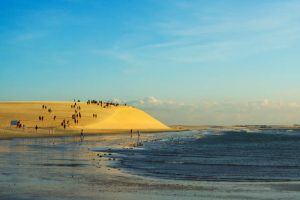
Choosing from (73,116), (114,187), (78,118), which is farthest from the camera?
(78,118)

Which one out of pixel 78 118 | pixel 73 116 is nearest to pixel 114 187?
pixel 73 116

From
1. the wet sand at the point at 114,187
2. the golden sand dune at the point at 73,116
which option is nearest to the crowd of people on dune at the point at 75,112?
the golden sand dune at the point at 73,116

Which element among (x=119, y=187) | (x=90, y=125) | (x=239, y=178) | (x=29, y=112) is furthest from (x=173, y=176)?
(x=29, y=112)

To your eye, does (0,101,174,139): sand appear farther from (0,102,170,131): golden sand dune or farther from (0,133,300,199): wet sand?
(0,133,300,199): wet sand

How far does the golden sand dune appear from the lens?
428ft

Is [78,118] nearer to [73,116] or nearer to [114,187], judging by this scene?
[73,116]

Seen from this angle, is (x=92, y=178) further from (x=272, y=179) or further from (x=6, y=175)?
(x=272, y=179)

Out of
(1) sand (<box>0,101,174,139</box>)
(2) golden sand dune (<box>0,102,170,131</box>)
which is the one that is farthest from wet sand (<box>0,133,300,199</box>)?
(2) golden sand dune (<box>0,102,170,131</box>)

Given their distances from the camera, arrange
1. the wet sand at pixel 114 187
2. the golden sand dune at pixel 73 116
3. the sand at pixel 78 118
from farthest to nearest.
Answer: the golden sand dune at pixel 73 116 < the sand at pixel 78 118 < the wet sand at pixel 114 187

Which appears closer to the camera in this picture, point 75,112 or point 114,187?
point 114,187

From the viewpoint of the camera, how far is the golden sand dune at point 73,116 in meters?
130

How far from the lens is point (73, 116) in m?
140

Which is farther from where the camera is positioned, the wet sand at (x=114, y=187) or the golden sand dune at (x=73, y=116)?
the golden sand dune at (x=73, y=116)

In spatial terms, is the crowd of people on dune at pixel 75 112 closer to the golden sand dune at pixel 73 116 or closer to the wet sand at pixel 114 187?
the golden sand dune at pixel 73 116
